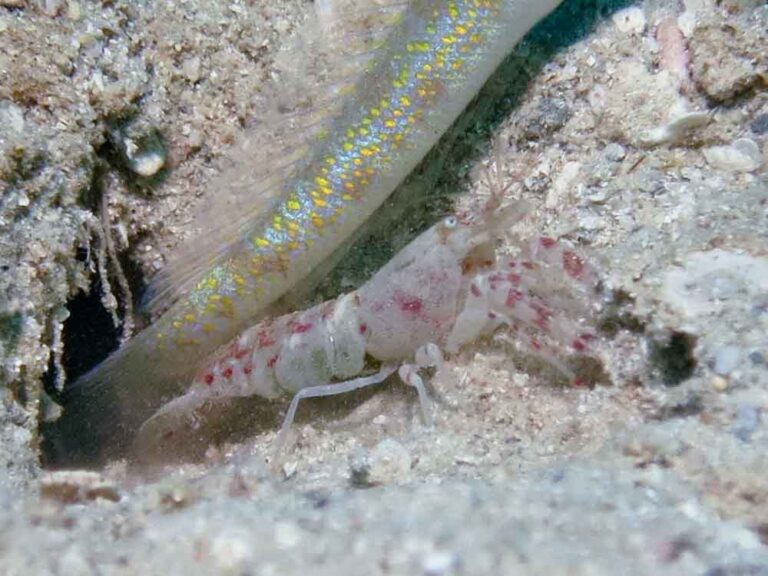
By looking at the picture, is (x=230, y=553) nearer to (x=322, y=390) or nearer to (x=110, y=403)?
(x=322, y=390)

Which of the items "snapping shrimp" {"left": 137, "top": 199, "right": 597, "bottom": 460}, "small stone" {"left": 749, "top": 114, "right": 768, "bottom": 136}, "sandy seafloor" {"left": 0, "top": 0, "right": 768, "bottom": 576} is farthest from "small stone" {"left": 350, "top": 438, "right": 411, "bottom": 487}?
"small stone" {"left": 749, "top": 114, "right": 768, "bottom": 136}

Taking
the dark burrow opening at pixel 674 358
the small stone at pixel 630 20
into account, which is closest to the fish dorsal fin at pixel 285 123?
the small stone at pixel 630 20

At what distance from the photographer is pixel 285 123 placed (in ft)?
10.9

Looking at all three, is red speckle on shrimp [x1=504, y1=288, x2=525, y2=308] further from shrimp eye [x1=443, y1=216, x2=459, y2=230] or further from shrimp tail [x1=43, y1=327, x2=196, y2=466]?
shrimp tail [x1=43, y1=327, x2=196, y2=466]

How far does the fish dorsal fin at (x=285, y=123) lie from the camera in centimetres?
324

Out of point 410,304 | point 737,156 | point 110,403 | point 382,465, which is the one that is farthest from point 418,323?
point 110,403

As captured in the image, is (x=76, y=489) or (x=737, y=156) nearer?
(x=76, y=489)

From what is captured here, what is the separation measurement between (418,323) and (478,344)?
0.31m

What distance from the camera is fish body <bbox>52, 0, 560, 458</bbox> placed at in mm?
3131

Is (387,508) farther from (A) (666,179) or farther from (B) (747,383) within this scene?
(A) (666,179)

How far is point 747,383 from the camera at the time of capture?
1893 millimetres

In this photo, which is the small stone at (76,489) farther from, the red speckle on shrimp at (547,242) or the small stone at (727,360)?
the red speckle on shrimp at (547,242)

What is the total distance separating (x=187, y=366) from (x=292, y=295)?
0.66 m

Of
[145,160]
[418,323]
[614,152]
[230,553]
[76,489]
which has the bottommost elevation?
[76,489]
